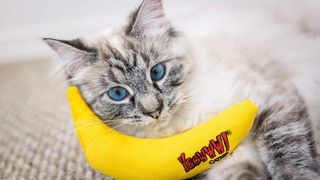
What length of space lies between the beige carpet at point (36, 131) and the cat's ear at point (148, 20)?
18.0 inches

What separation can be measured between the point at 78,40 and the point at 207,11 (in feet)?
3.03

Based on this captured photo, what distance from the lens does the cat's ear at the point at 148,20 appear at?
55.7 inches

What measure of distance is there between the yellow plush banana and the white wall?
193 centimetres

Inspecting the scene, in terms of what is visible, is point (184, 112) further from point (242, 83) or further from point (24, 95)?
point (24, 95)

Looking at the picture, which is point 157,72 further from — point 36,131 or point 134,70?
point 36,131

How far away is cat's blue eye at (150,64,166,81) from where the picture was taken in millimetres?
1363

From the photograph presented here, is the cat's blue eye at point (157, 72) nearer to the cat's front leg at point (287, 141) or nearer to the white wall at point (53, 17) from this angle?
the cat's front leg at point (287, 141)

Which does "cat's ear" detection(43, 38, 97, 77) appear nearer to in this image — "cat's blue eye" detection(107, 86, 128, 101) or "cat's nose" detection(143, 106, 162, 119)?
"cat's blue eye" detection(107, 86, 128, 101)

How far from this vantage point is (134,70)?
134 cm

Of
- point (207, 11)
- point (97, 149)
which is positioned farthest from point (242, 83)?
point (207, 11)

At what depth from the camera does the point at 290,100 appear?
1362 millimetres

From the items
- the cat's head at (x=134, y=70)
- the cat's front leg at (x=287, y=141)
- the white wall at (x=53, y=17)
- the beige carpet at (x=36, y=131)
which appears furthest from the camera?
the white wall at (x=53, y=17)

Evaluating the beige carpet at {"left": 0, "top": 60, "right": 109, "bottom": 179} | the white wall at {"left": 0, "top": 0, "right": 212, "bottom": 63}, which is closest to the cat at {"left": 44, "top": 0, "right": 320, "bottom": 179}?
the beige carpet at {"left": 0, "top": 60, "right": 109, "bottom": 179}

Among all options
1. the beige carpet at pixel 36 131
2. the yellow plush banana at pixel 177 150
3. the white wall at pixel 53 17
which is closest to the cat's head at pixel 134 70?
the yellow plush banana at pixel 177 150
